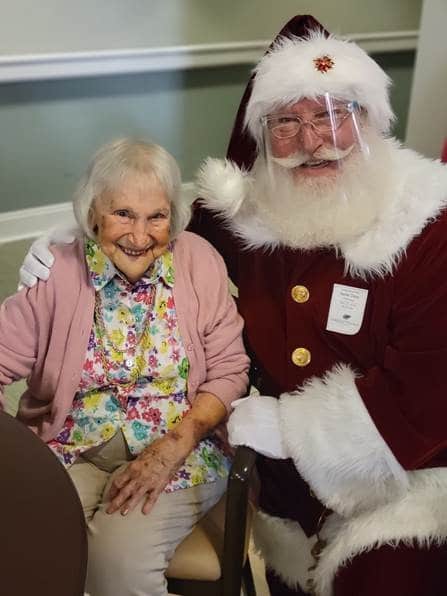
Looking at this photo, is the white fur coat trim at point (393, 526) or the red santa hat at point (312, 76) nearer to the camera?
the white fur coat trim at point (393, 526)

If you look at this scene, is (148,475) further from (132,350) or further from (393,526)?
(393,526)

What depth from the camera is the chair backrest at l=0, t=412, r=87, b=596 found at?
881mm

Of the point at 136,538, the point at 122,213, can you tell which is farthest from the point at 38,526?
the point at 122,213

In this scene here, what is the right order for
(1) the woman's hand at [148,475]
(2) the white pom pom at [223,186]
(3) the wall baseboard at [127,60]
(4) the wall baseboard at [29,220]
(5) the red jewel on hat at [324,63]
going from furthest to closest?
(4) the wall baseboard at [29,220]
(3) the wall baseboard at [127,60]
(2) the white pom pom at [223,186]
(5) the red jewel on hat at [324,63]
(1) the woman's hand at [148,475]

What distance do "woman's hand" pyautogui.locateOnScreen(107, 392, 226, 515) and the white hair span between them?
443 millimetres

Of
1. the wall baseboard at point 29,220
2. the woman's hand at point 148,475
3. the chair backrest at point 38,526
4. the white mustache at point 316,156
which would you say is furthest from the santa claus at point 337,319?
the wall baseboard at point 29,220

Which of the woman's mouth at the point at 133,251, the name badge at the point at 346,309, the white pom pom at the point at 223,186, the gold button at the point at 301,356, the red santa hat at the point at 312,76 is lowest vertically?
the gold button at the point at 301,356

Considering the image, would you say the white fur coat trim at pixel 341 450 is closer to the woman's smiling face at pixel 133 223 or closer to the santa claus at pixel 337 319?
the santa claus at pixel 337 319

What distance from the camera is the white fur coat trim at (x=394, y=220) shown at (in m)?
1.49

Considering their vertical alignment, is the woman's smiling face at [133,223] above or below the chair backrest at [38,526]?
above

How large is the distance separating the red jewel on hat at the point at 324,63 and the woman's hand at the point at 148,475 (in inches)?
32.5

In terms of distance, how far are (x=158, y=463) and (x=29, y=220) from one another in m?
2.55

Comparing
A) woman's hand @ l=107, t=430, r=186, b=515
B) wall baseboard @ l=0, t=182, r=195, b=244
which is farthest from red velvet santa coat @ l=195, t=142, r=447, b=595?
wall baseboard @ l=0, t=182, r=195, b=244

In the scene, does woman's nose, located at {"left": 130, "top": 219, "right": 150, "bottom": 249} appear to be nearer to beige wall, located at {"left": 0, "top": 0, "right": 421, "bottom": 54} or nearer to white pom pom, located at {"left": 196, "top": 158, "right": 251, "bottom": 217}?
white pom pom, located at {"left": 196, "top": 158, "right": 251, "bottom": 217}
